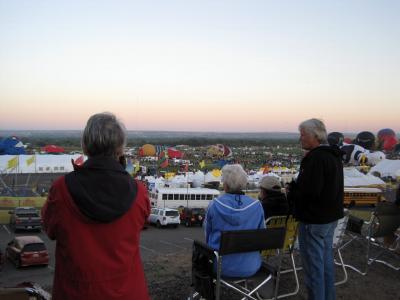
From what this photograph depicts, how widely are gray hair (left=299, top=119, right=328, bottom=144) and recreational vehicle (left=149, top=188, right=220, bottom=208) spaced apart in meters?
24.0

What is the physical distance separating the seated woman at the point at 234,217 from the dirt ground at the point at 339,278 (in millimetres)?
872

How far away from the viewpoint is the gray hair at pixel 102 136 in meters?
2.06

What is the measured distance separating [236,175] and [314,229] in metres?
0.87

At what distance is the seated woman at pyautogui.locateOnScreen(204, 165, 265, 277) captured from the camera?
329 centimetres

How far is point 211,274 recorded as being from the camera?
Result: 3383 mm

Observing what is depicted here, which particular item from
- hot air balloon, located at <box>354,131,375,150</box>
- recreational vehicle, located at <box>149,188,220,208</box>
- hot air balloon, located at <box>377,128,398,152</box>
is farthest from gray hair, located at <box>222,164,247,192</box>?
hot air balloon, located at <box>377,128,398,152</box>

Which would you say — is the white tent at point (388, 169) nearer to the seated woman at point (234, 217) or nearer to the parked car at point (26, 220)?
the parked car at point (26, 220)

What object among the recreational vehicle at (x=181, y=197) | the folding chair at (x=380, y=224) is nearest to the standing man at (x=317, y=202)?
the folding chair at (x=380, y=224)

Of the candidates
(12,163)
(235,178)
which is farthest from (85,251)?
(12,163)

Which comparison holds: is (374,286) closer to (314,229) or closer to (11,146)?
(314,229)

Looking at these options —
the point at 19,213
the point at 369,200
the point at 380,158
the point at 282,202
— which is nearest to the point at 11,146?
the point at 19,213

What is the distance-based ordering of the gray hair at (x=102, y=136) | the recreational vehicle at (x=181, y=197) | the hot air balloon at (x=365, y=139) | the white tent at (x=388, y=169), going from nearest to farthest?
the gray hair at (x=102, y=136)
the recreational vehicle at (x=181, y=197)
the white tent at (x=388, y=169)
the hot air balloon at (x=365, y=139)

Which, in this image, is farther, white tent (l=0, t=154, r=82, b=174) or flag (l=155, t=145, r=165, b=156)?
flag (l=155, t=145, r=165, b=156)

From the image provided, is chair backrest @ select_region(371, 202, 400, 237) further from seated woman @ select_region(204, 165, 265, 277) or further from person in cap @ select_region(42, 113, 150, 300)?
person in cap @ select_region(42, 113, 150, 300)
